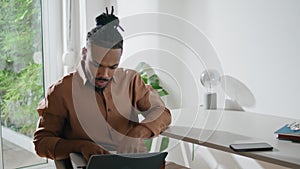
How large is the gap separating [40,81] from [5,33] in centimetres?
44

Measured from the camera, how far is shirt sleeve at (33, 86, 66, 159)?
1.56 m

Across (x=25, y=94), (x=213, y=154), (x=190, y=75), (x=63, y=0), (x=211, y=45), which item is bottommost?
(x=213, y=154)

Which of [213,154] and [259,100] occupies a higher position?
[259,100]

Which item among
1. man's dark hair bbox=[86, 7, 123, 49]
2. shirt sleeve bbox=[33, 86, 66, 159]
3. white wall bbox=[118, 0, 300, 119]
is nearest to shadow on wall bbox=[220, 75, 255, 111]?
white wall bbox=[118, 0, 300, 119]

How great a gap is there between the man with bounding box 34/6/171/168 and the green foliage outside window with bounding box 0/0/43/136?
1345 mm

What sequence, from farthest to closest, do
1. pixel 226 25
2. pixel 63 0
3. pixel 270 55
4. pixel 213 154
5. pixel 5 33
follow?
pixel 63 0
pixel 5 33
pixel 213 154
pixel 226 25
pixel 270 55

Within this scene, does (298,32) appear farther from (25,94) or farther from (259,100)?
(25,94)

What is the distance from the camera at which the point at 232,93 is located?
2.22 metres

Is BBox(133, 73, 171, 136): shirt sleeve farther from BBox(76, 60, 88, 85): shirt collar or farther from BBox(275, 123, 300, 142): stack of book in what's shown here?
BBox(275, 123, 300, 142): stack of book

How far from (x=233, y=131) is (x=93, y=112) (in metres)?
0.58

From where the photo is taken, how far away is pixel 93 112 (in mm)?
1659

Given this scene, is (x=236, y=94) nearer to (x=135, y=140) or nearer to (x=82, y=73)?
(x=135, y=140)

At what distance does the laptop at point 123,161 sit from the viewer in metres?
1.31

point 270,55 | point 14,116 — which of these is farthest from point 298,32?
point 14,116
